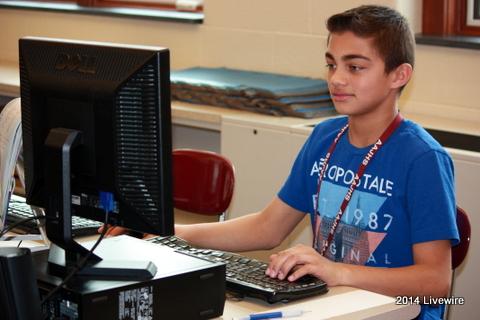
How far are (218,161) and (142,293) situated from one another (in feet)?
3.85

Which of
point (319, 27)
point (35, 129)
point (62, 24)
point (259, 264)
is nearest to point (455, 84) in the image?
point (319, 27)

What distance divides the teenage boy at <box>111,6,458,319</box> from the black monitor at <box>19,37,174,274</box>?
36 centimetres

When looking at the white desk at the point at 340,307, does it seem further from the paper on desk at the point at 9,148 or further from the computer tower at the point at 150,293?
the paper on desk at the point at 9,148

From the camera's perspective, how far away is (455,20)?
353 centimetres

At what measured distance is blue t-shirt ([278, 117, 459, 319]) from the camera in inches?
78.2

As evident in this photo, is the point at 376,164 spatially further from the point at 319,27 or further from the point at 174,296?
the point at 319,27

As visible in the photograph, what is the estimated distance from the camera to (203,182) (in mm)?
2812

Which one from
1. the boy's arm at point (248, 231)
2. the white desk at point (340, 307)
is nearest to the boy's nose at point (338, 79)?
the boy's arm at point (248, 231)

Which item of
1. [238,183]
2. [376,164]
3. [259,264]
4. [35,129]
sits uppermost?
[35,129]

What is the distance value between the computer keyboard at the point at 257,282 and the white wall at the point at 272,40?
1.64m

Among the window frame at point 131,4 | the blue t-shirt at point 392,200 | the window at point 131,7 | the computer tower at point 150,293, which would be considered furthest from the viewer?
the window frame at point 131,4

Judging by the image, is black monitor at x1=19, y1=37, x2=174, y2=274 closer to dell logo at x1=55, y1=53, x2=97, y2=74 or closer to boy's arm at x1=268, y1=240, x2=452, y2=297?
dell logo at x1=55, y1=53, x2=97, y2=74

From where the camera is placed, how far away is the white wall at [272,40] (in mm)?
3373

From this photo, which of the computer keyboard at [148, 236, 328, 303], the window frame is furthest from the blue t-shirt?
the window frame
